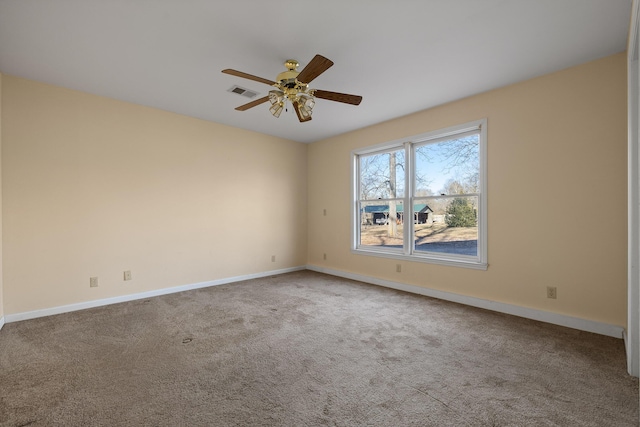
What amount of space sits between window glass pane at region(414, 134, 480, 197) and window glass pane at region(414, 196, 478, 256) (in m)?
0.15

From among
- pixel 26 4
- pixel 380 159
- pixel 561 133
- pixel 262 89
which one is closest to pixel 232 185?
pixel 262 89

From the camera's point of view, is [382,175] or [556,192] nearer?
[556,192]

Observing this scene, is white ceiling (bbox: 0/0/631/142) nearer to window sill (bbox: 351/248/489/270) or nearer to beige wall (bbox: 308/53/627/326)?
beige wall (bbox: 308/53/627/326)

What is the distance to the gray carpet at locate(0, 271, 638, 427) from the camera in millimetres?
1713

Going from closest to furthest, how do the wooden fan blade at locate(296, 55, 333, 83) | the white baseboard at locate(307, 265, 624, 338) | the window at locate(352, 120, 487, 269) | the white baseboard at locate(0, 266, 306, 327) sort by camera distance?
the wooden fan blade at locate(296, 55, 333, 83) < the white baseboard at locate(307, 265, 624, 338) < the white baseboard at locate(0, 266, 306, 327) < the window at locate(352, 120, 487, 269)

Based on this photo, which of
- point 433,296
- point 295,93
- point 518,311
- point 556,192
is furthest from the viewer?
point 433,296

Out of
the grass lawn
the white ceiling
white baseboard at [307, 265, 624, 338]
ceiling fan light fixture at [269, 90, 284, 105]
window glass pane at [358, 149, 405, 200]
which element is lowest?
white baseboard at [307, 265, 624, 338]

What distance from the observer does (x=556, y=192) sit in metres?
3.10

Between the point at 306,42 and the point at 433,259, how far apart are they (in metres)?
3.19

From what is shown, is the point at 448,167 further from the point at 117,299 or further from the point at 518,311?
the point at 117,299

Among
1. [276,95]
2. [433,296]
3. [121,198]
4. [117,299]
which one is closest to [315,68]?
[276,95]

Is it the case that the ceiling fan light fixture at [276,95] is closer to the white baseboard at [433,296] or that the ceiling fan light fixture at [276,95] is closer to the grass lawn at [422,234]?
the grass lawn at [422,234]

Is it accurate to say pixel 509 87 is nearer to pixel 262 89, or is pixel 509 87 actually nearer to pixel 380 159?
pixel 380 159

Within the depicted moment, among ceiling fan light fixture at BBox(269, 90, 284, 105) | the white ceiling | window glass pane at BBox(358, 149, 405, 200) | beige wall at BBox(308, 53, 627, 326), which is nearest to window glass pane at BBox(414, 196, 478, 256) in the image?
beige wall at BBox(308, 53, 627, 326)
